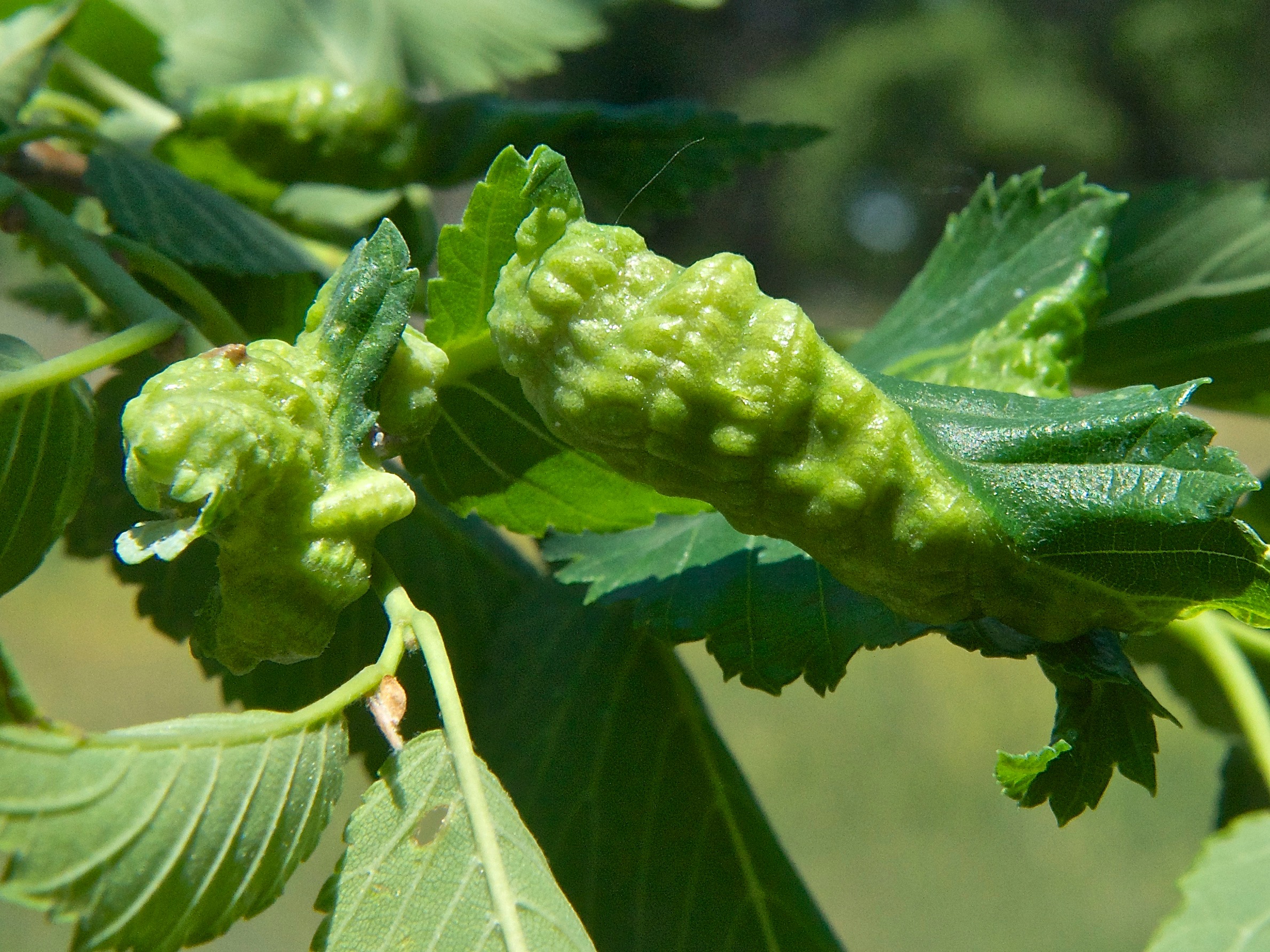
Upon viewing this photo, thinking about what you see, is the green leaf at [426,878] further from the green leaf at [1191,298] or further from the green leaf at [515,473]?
the green leaf at [1191,298]

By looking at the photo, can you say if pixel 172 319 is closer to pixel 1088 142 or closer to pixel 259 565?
pixel 259 565

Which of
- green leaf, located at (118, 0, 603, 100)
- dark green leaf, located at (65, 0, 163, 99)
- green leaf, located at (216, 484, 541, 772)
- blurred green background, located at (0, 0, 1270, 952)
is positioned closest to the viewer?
green leaf, located at (216, 484, 541, 772)

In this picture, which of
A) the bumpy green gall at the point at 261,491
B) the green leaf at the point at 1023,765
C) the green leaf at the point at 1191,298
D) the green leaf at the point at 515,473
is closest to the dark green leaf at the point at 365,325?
the bumpy green gall at the point at 261,491

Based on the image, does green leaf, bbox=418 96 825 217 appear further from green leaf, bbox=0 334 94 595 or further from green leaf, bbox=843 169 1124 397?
green leaf, bbox=0 334 94 595

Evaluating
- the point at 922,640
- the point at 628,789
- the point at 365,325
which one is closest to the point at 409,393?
the point at 365,325

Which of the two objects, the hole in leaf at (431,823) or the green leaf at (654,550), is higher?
the green leaf at (654,550)

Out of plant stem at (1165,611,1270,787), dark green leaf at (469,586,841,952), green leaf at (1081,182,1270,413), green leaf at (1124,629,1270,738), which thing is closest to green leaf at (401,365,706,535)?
dark green leaf at (469,586,841,952)
